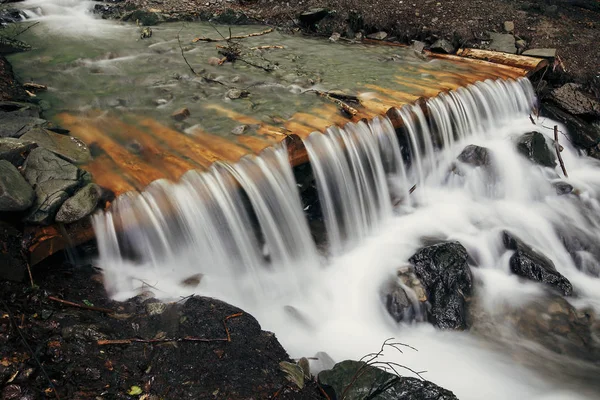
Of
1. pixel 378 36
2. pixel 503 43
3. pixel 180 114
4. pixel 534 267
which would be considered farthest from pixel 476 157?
pixel 180 114

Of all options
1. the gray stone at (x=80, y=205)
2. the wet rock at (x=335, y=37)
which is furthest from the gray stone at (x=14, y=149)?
the wet rock at (x=335, y=37)

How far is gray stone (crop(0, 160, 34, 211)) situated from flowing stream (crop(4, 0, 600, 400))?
695 mm

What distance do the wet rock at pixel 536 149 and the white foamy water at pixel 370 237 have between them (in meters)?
0.14

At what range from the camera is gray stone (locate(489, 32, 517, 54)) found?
988 centimetres

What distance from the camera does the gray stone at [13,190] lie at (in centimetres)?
386

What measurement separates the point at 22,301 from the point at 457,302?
458 centimetres

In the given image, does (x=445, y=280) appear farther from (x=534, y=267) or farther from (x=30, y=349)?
(x=30, y=349)

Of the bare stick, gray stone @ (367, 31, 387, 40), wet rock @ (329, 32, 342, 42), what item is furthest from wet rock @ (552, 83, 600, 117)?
wet rock @ (329, 32, 342, 42)

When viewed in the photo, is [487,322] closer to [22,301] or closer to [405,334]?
[405,334]

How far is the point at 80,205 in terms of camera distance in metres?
4.32

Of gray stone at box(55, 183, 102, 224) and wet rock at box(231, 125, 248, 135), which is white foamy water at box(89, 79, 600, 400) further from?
wet rock at box(231, 125, 248, 135)

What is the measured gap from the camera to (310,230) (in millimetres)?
6074

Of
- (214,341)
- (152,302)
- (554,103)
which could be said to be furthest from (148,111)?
(554,103)

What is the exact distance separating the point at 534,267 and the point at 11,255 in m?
6.12
